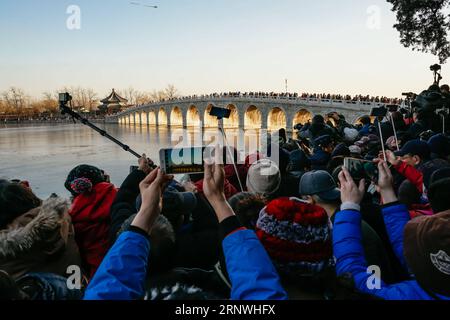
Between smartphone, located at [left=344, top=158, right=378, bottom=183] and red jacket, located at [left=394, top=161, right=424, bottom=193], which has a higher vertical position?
smartphone, located at [left=344, top=158, right=378, bottom=183]

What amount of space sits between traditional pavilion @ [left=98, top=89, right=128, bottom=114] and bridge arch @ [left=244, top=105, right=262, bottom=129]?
35825 mm

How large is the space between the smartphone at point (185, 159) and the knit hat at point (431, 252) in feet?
2.13

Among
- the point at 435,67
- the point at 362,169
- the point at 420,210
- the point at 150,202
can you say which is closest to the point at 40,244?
the point at 150,202

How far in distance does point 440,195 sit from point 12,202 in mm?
Result: 1679

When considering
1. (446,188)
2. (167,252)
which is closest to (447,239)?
(446,188)

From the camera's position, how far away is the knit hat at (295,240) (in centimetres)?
103

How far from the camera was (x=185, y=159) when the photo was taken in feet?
3.95

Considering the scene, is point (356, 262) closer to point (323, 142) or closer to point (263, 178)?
point (263, 178)

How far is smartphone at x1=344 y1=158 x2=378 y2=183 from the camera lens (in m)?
1.49

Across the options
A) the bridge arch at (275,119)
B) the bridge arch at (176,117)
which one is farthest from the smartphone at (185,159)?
the bridge arch at (176,117)

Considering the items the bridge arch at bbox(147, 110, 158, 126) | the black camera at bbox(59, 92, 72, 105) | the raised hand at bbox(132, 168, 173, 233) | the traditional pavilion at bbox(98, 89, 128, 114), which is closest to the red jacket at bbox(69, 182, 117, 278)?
the black camera at bbox(59, 92, 72, 105)

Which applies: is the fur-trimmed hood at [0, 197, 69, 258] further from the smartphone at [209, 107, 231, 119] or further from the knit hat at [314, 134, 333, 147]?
the knit hat at [314, 134, 333, 147]
